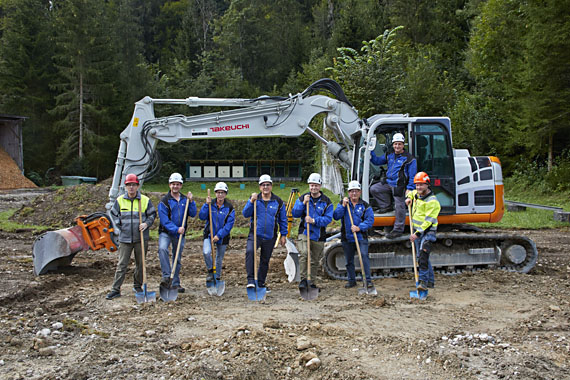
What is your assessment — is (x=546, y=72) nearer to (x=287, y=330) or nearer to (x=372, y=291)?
(x=372, y=291)

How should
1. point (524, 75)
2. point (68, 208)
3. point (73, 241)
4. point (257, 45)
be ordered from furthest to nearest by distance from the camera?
point (257, 45) < point (524, 75) < point (68, 208) < point (73, 241)

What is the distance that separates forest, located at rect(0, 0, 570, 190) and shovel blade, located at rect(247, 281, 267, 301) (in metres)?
17.8

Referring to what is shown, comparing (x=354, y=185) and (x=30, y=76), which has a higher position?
(x=30, y=76)

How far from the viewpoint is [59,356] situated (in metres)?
5.59

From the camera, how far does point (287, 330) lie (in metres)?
6.47

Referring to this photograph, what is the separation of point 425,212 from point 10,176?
2810 centimetres

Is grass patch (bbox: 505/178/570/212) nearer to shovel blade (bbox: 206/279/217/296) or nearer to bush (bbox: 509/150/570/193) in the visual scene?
bush (bbox: 509/150/570/193)

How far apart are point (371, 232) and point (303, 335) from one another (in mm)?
4039

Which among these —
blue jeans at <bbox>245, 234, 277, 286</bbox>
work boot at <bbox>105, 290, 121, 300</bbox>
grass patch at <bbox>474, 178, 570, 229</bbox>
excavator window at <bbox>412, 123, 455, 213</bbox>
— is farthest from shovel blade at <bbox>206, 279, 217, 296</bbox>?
grass patch at <bbox>474, 178, 570, 229</bbox>

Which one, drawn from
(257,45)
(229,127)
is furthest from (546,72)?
(257,45)

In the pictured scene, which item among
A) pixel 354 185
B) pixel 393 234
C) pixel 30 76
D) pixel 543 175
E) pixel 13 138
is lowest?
pixel 393 234

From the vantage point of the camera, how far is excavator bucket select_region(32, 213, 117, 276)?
28.8ft

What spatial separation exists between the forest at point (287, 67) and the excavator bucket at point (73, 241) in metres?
18.2

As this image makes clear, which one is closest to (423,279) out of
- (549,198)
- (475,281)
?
(475,281)
